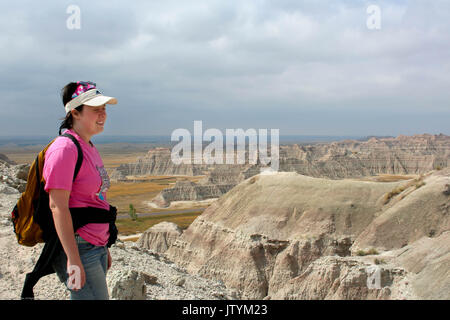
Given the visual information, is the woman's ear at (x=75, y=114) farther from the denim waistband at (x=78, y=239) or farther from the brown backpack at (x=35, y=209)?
the denim waistband at (x=78, y=239)

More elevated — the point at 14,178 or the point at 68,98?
the point at 68,98

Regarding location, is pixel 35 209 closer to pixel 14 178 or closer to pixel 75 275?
pixel 75 275

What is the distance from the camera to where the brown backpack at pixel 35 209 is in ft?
11.4

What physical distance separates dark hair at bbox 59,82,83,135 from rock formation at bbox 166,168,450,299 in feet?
49.8

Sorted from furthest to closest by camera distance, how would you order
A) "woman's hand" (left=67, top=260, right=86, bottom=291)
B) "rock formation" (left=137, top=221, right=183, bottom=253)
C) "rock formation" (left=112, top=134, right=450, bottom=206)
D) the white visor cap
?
"rock formation" (left=112, top=134, right=450, bottom=206)
"rock formation" (left=137, top=221, right=183, bottom=253)
the white visor cap
"woman's hand" (left=67, top=260, right=86, bottom=291)

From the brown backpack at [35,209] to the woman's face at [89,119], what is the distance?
24cm

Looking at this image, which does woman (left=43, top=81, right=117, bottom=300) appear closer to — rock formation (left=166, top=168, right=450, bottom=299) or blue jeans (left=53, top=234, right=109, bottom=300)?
blue jeans (left=53, top=234, right=109, bottom=300)

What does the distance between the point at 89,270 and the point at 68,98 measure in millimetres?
1704

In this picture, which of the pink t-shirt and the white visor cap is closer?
the pink t-shirt

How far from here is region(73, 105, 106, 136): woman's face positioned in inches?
148

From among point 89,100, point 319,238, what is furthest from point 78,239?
point 319,238

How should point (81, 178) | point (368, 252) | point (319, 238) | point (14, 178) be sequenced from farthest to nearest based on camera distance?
point (319, 238) < point (368, 252) < point (14, 178) < point (81, 178)

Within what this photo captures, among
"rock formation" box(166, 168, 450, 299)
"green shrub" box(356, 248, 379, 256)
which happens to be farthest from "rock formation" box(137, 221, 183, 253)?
"green shrub" box(356, 248, 379, 256)

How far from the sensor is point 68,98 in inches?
152
